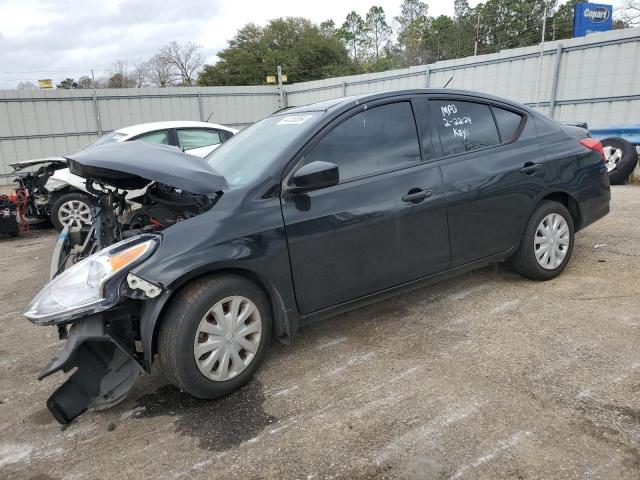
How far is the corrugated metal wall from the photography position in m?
10.2

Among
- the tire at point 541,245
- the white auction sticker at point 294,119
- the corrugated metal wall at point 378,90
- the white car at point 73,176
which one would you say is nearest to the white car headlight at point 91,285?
the white auction sticker at point 294,119

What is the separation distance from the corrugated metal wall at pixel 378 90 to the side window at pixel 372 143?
8918 millimetres

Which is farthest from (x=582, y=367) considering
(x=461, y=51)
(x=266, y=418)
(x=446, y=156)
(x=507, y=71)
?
(x=461, y=51)

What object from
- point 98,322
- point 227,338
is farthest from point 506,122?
point 98,322

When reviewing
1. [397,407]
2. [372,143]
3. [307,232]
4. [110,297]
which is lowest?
[397,407]

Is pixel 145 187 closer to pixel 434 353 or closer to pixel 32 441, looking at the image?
pixel 32 441

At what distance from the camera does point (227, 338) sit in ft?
8.98

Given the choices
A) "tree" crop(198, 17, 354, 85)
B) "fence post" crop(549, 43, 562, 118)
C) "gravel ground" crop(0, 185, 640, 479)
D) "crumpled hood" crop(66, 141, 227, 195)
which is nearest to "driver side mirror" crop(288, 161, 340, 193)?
"crumpled hood" crop(66, 141, 227, 195)

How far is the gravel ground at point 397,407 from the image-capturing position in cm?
221

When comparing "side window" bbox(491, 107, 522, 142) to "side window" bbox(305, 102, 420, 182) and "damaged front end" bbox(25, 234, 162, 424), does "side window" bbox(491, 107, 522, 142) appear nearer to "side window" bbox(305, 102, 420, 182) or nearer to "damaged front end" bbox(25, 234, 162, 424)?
"side window" bbox(305, 102, 420, 182)

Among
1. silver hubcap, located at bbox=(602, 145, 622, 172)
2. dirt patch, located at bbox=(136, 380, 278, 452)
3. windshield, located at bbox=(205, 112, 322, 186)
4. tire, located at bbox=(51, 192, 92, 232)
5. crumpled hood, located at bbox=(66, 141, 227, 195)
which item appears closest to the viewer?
dirt patch, located at bbox=(136, 380, 278, 452)

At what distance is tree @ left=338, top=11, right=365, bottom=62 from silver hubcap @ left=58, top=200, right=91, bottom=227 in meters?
57.4

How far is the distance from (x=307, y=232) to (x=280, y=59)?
1580 inches

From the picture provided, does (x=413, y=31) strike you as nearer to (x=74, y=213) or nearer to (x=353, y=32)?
(x=353, y=32)
